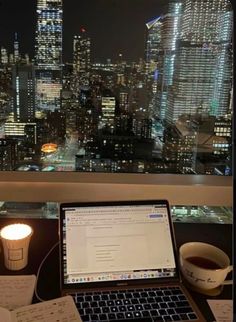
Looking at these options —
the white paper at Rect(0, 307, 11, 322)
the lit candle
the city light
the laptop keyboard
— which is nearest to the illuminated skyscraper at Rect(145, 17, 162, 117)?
the city light

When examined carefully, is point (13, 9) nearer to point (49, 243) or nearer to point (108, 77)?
point (108, 77)

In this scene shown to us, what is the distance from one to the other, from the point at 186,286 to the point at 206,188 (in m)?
0.60

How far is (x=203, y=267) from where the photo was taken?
1.03 meters

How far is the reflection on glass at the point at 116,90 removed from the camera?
5.74 feet

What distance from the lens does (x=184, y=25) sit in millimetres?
1767

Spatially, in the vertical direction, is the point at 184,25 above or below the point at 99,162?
above

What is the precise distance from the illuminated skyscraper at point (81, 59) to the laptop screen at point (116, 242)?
92cm

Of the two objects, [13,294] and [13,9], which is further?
[13,9]

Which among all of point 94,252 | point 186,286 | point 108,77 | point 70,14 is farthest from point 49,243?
point 70,14

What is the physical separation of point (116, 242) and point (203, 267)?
0.27 metres

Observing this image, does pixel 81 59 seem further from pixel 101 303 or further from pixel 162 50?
pixel 101 303

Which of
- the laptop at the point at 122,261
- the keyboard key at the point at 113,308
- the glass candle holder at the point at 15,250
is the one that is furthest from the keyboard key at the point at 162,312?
the glass candle holder at the point at 15,250

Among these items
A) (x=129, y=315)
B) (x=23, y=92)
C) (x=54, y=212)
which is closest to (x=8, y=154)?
(x=23, y=92)

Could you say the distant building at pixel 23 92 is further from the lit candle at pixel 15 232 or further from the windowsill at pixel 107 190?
the lit candle at pixel 15 232
